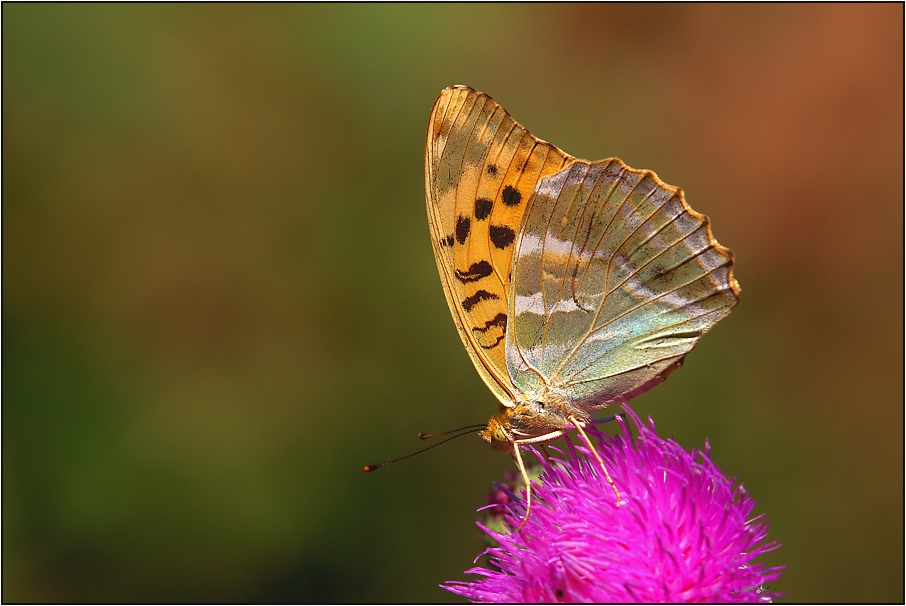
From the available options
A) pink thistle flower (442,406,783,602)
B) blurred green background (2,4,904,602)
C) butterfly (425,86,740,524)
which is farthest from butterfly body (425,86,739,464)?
blurred green background (2,4,904,602)

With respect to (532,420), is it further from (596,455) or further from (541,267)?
(541,267)

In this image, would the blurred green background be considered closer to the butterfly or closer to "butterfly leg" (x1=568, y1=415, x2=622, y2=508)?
the butterfly

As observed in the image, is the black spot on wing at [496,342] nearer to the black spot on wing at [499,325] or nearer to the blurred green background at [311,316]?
the black spot on wing at [499,325]

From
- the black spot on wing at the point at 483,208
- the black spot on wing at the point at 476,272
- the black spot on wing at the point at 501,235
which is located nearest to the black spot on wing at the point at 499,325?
the black spot on wing at the point at 476,272

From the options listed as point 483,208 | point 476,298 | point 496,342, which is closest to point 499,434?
point 496,342

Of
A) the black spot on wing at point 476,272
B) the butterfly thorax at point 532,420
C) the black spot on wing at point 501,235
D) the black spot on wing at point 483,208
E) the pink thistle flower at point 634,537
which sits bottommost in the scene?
the pink thistle flower at point 634,537

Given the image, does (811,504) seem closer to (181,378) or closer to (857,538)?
(857,538)
